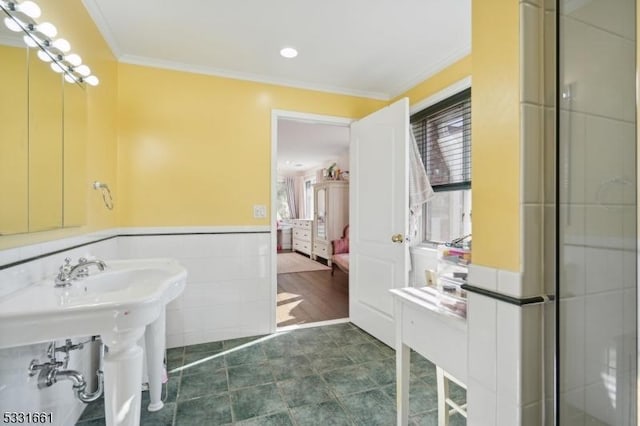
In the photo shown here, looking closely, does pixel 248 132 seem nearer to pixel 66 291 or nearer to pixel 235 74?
pixel 235 74

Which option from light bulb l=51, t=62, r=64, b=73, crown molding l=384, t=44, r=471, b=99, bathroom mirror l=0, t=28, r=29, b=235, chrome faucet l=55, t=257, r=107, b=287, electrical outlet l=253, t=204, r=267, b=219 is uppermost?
crown molding l=384, t=44, r=471, b=99

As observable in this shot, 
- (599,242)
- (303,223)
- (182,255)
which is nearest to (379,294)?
(182,255)

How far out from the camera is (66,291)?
1170 mm

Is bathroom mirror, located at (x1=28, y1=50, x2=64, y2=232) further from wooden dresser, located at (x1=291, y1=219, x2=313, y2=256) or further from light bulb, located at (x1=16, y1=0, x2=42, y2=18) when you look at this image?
wooden dresser, located at (x1=291, y1=219, x2=313, y2=256)

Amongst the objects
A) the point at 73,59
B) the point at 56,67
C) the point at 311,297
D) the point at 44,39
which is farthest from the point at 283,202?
the point at 44,39

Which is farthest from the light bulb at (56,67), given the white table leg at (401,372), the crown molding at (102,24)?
the white table leg at (401,372)

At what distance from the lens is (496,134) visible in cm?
87

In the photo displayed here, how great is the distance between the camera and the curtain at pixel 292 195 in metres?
8.95

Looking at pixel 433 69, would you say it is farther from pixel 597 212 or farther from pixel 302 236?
pixel 302 236

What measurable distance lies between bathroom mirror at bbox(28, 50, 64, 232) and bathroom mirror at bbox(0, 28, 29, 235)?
0.13 ft

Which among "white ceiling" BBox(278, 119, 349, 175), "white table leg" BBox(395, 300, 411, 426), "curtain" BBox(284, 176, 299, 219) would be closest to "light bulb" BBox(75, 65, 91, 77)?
"white ceiling" BBox(278, 119, 349, 175)

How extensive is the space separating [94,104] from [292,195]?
7.14m

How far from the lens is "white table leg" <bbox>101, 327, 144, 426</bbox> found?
1028 millimetres

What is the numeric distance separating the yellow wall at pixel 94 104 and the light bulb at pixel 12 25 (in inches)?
8.8
